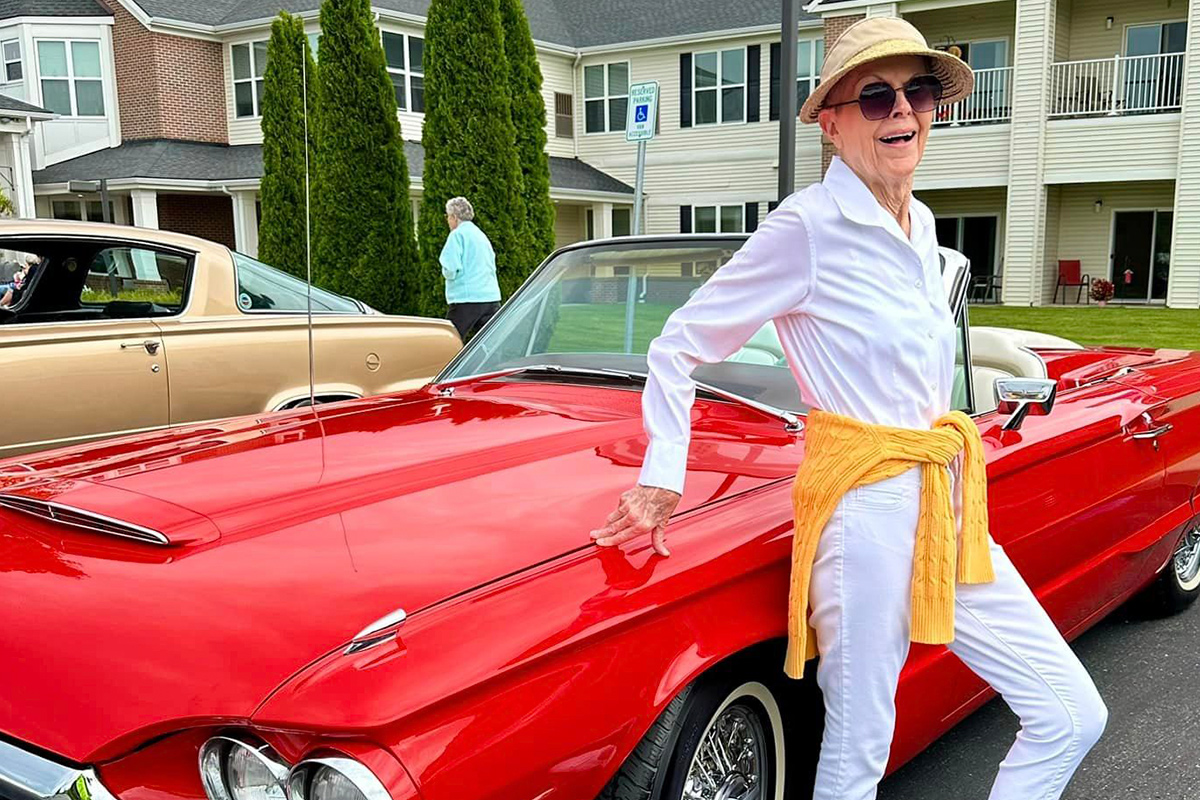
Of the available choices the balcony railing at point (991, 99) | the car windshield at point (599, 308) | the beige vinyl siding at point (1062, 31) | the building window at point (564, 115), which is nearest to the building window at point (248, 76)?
the building window at point (564, 115)

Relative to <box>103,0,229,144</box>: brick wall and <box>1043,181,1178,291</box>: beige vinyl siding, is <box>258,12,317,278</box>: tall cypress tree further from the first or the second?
<box>1043,181,1178,291</box>: beige vinyl siding

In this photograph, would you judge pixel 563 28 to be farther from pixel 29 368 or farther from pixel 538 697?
pixel 538 697

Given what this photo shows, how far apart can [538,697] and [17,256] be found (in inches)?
221

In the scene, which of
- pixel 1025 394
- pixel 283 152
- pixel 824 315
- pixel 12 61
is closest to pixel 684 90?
pixel 283 152

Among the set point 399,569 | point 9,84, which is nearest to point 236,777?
point 399,569

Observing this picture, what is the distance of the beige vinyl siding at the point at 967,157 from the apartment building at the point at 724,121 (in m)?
0.03

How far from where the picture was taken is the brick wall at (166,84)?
24.3m

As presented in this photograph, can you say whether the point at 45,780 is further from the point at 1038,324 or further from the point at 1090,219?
the point at 1090,219

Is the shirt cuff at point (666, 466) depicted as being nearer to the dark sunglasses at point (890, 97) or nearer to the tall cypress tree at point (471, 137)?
the dark sunglasses at point (890, 97)

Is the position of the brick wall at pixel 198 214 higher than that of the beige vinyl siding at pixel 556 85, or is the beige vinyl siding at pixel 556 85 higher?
the beige vinyl siding at pixel 556 85

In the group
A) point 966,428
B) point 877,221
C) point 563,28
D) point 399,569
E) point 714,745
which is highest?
point 563,28

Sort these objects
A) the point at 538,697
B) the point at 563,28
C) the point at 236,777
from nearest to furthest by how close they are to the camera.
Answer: the point at 236,777
the point at 538,697
the point at 563,28

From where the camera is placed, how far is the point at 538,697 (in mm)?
1771

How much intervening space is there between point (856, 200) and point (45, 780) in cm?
175
